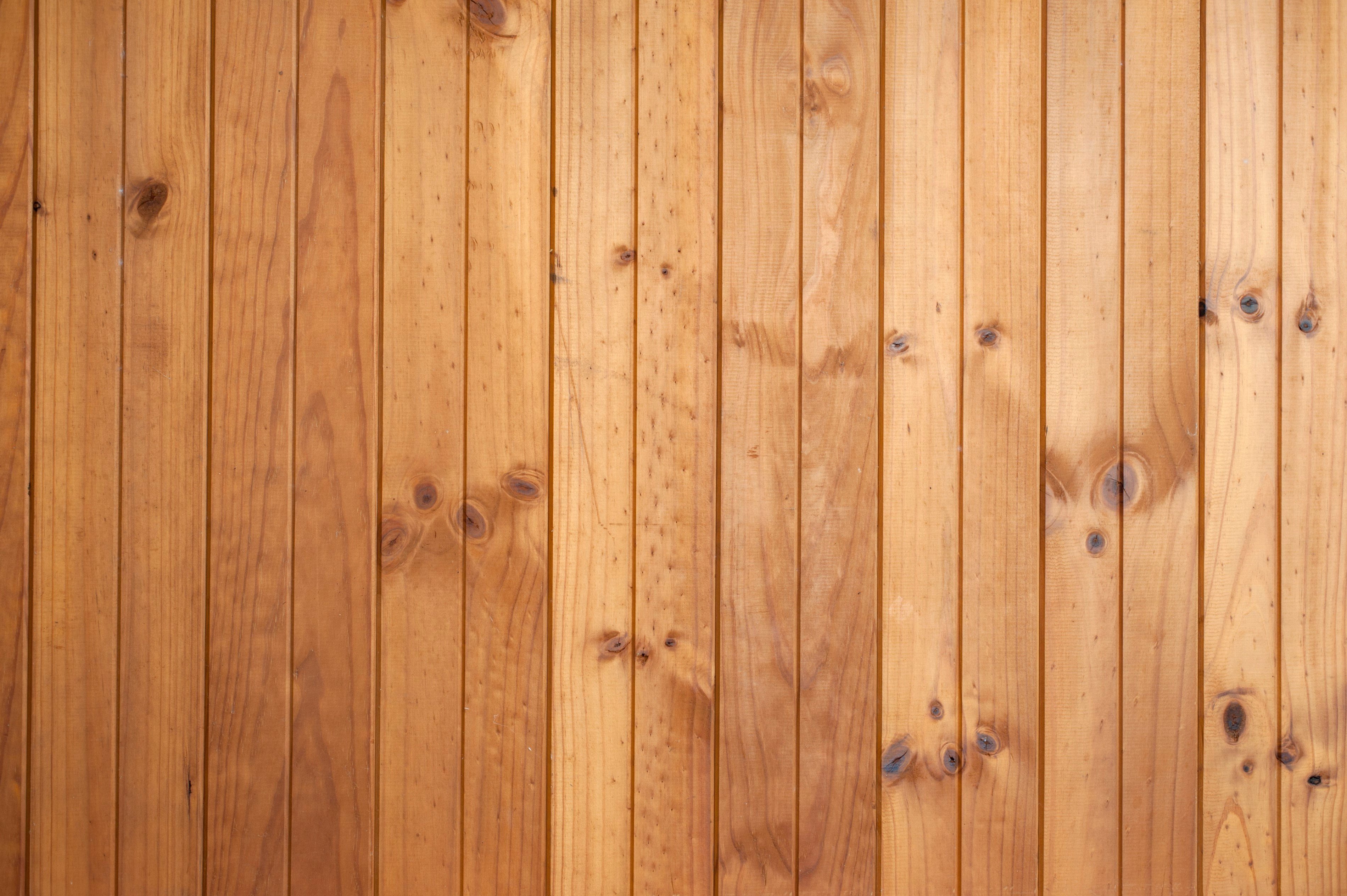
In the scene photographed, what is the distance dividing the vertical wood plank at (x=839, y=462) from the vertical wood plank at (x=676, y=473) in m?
0.12

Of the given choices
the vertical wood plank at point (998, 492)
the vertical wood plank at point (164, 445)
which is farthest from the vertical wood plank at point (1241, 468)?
the vertical wood plank at point (164, 445)

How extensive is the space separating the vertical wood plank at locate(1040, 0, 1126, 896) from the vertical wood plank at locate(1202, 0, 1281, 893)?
124 millimetres

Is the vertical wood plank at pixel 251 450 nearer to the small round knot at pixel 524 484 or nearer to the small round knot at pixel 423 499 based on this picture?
the small round knot at pixel 423 499

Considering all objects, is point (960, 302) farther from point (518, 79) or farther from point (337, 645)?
point (337, 645)

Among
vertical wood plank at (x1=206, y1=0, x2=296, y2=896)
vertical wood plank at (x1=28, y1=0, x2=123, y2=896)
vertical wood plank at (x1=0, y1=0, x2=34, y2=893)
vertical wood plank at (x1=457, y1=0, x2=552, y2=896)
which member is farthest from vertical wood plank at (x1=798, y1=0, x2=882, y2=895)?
vertical wood plank at (x1=0, y1=0, x2=34, y2=893)

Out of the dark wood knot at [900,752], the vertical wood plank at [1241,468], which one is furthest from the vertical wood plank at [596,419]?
the vertical wood plank at [1241,468]

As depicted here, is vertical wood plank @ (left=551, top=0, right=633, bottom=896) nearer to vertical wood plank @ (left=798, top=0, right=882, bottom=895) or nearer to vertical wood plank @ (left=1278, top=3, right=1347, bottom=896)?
vertical wood plank @ (left=798, top=0, right=882, bottom=895)

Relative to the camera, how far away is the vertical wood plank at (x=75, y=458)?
3.23 ft

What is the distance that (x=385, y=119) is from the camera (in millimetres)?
1002

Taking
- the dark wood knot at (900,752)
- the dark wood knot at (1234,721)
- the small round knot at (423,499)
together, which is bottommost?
the dark wood knot at (900,752)

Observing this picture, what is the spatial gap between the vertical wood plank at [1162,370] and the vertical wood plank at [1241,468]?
23 millimetres

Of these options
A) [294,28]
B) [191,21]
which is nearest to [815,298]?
[294,28]

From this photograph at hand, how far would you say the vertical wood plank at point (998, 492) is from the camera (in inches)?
39.8

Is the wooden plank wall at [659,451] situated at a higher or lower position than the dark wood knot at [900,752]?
higher
